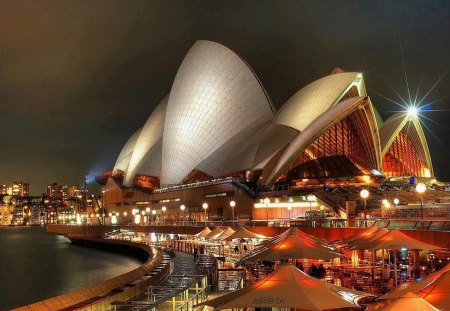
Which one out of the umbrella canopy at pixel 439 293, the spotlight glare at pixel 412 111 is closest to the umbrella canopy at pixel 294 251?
the umbrella canopy at pixel 439 293

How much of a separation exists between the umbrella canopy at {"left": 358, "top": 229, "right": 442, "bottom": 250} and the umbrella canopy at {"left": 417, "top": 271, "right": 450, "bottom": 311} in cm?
708

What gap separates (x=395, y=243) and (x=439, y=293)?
7.45 meters

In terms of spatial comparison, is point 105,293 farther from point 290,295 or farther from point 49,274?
point 49,274

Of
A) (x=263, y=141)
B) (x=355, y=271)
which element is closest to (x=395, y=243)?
(x=355, y=271)

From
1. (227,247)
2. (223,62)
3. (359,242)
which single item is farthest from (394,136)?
(359,242)

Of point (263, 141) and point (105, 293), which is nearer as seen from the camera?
point (105, 293)

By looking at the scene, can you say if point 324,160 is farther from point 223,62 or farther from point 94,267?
point 94,267

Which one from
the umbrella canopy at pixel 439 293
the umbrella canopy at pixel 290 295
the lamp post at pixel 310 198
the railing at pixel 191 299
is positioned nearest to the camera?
the umbrella canopy at pixel 439 293

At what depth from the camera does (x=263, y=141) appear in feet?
162

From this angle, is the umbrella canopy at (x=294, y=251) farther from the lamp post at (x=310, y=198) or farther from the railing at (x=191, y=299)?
the lamp post at (x=310, y=198)

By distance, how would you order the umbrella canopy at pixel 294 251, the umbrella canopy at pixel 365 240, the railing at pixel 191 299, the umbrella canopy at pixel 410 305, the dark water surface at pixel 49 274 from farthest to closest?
the dark water surface at pixel 49 274
the umbrella canopy at pixel 365 240
the umbrella canopy at pixel 294 251
the railing at pixel 191 299
the umbrella canopy at pixel 410 305

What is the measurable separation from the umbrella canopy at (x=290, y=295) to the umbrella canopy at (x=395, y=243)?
6292 mm

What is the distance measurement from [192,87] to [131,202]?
32.8 meters

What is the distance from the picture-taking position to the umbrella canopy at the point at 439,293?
21.4ft
